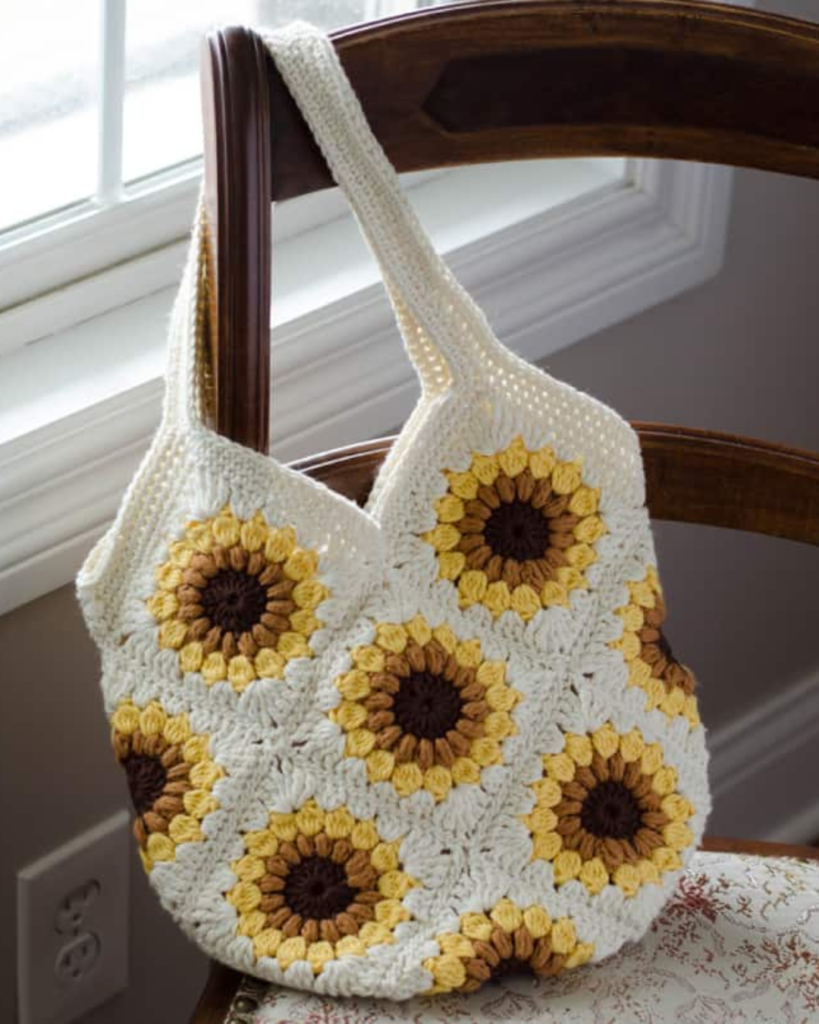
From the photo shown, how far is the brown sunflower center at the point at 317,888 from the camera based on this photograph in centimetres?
72

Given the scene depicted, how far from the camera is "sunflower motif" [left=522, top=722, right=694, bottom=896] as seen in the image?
0.75 m

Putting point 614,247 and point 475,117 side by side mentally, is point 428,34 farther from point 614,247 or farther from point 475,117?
point 614,247

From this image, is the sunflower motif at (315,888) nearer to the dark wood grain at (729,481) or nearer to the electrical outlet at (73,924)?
the dark wood grain at (729,481)

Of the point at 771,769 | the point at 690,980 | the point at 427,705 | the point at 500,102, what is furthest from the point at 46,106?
the point at 771,769

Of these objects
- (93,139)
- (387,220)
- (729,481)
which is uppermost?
(93,139)

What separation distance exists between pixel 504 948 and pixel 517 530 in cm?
18

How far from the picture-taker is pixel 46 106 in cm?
101

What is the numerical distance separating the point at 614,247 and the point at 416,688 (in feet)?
1.78

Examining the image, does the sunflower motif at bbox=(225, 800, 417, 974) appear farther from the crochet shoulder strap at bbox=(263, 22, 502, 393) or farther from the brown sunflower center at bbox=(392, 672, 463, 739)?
the crochet shoulder strap at bbox=(263, 22, 502, 393)

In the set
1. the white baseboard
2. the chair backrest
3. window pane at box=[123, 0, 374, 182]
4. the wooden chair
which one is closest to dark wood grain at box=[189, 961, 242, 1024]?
the wooden chair

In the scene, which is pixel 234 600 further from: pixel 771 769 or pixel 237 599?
pixel 771 769

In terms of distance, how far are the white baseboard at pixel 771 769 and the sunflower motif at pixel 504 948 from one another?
76 cm

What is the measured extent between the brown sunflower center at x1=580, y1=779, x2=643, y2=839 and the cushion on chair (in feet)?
0.19

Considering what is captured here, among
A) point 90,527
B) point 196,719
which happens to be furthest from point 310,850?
point 90,527
